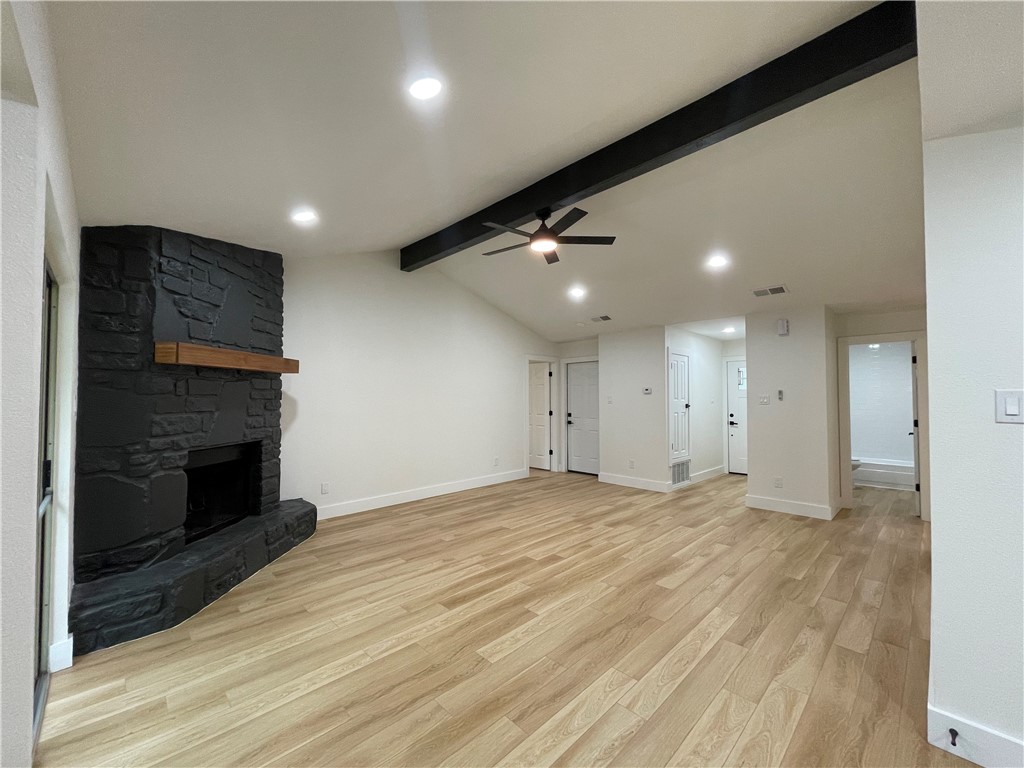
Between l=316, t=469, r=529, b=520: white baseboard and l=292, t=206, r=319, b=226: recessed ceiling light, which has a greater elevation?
l=292, t=206, r=319, b=226: recessed ceiling light

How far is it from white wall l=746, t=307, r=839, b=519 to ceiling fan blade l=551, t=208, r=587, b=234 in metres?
3.14

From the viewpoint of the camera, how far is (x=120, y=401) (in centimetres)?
271

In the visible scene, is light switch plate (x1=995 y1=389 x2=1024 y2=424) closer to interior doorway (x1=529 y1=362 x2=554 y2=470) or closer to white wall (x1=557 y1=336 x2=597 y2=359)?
white wall (x1=557 y1=336 x2=597 y2=359)

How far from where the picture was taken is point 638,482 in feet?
20.7

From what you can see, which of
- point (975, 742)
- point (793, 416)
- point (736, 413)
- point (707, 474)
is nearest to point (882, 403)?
point (736, 413)

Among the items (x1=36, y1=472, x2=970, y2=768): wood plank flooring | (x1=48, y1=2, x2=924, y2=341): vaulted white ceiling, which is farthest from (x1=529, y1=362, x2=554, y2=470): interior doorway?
(x1=36, y1=472, x2=970, y2=768): wood plank flooring

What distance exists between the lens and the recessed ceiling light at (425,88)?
1.93 metres

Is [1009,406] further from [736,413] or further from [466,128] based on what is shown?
[736,413]

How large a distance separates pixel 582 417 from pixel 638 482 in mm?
1623

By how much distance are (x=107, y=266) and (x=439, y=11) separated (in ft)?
8.62

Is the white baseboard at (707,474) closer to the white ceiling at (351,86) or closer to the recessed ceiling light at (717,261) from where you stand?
the recessed ceiling light at (717,261)

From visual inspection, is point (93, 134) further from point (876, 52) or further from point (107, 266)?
point (876, 52)

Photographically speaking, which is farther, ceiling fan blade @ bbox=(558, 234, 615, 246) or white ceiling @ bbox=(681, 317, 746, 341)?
white ceiling @ bbox=(681, 317, 746, 341)

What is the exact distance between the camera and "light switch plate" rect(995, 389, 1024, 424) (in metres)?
1.51
